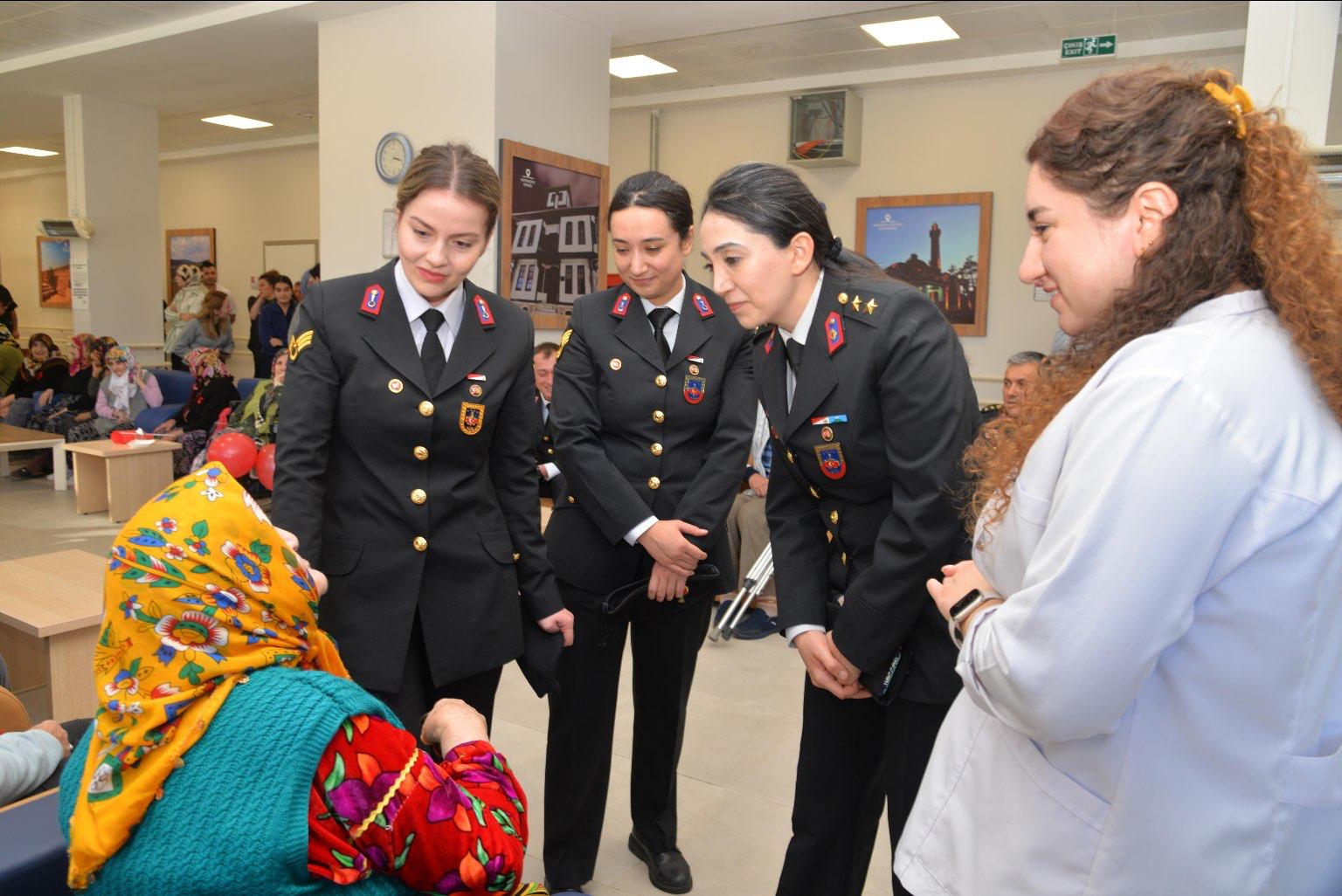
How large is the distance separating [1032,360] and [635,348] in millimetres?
2887

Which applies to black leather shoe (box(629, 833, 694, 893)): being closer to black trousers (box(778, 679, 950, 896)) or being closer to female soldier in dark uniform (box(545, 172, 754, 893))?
A: female soldier in dark uniform (box(545, 172, 754, 893))

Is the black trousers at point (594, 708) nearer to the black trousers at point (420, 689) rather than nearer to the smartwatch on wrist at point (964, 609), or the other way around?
the black trousers at point (420, 689)

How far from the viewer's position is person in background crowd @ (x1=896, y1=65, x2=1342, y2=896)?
Answer: 886 mm

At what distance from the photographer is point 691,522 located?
2.21 m

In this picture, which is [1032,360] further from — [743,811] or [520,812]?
[520,812]

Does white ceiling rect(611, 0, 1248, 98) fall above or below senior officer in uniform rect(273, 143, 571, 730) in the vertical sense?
above

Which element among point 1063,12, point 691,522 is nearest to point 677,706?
point 691,522

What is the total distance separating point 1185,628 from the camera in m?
0.91

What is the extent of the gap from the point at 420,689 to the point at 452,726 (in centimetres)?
55

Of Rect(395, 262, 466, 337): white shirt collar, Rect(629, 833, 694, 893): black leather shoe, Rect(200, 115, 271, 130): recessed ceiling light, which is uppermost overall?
Rect(200, 115, 271, 130): recessed ceiling light

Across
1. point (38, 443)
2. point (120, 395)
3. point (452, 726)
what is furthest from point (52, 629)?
point (120, 395)

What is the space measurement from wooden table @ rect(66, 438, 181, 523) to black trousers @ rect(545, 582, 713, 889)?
214 inches

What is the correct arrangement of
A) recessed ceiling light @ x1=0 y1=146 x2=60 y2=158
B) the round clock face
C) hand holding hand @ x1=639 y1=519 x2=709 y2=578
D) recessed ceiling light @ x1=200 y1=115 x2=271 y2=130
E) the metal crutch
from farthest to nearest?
recessed ceiling light @ x1=0 y1=146 x2=60 y2=158 → recessed ceiling light @ x1=200 y1=115 x2=271 y2=130 → the round clock face → the metal crutch → hand holding hand @ x1=639 y1=519 x2=709 y2=578

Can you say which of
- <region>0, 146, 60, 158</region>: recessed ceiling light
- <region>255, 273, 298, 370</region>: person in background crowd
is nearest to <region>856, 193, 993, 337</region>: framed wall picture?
<region>255, 273, 298, 370</region>: person in background crowd
